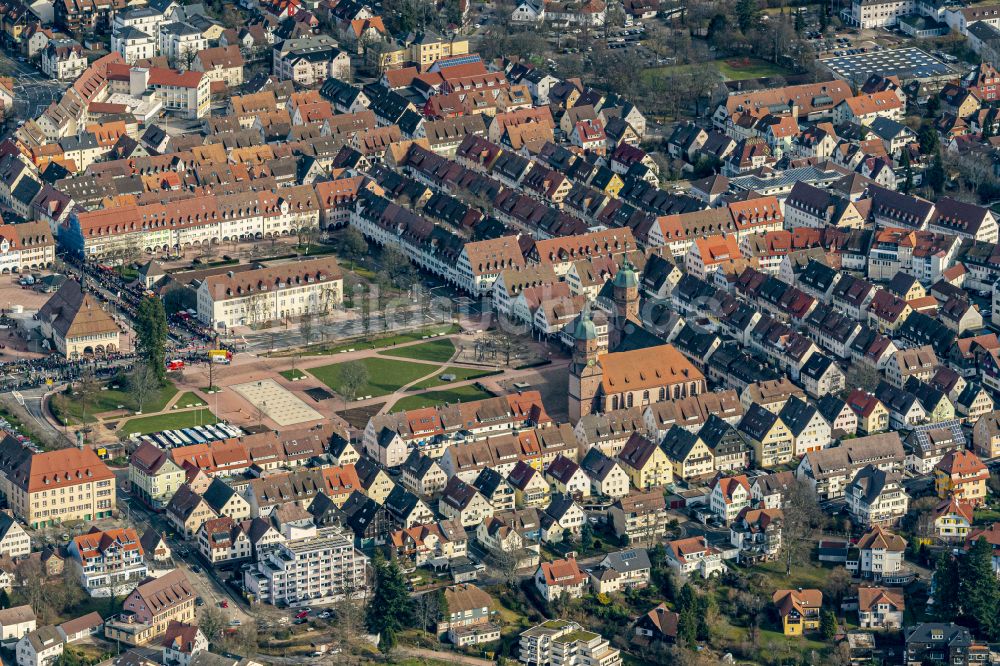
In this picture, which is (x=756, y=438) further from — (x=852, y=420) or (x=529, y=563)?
(x=529, y=563)

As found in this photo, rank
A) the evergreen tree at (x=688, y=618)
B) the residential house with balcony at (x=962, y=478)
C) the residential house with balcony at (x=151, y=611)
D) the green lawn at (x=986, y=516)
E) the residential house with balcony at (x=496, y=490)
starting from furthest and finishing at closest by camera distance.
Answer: the residential house with balcony at (x=962, y=478)
the residential house with balcony at (x=496, y=490)
the green lawn at (x=986, y=516)
the evergreen tree at (x=688, y=618)
the residential house with balcony at (x=151, y=611)

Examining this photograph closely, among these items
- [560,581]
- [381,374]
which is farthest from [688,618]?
[381,374]

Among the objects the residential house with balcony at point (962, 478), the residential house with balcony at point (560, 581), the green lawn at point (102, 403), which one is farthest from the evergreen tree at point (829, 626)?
the green lawn at point (102, 403)

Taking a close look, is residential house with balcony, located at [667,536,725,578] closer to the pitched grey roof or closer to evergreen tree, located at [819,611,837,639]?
evergreen tree, located at [819,611,837,639]

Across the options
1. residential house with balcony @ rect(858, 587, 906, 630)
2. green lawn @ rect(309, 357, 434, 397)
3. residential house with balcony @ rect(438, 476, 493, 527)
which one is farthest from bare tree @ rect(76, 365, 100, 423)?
residential house with balcony @ rect(858, 587, 906, 630)

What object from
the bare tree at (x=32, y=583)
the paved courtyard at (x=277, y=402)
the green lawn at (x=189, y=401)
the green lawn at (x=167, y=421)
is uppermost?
the bare tree at (x=32, y=583)

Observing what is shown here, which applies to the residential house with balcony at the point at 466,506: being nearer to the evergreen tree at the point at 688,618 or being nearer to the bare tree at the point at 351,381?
the evergreen tree at the point at 688,618

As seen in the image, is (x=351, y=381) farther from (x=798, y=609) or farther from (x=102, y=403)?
(x=798, y=609)
